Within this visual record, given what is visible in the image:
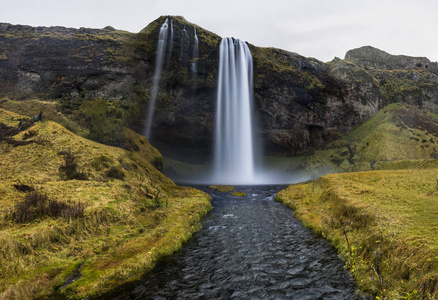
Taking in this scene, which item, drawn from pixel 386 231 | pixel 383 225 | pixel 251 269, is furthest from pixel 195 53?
pixel 386 231

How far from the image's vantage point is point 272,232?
60.9 feet

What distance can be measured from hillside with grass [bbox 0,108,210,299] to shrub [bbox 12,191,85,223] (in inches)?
1.8

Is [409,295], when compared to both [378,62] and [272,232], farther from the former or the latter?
[378,62]

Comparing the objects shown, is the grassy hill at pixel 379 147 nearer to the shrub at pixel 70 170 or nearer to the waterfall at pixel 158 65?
the waterfall at pixel 158 65

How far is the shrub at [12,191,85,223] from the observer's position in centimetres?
1286

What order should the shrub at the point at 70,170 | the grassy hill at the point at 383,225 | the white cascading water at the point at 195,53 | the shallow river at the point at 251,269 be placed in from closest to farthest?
1. the grassy hill at the point at 383,225
2. the shallow river at the point at 251,269
3. the shrub at the point at 70,170
4. the white cascading water at the point at 195,53

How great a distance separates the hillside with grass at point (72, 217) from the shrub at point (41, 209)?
0.04 meters

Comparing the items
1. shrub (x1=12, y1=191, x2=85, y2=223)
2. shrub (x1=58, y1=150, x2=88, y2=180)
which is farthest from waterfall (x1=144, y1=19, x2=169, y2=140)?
shrub (x1=12, y1=191, x2=85, y2=223)

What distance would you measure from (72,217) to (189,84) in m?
51.1

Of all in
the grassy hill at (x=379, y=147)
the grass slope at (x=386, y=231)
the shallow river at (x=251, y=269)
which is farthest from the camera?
the grassy hill at (x=379, y=147)

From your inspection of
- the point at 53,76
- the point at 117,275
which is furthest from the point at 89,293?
the point at 53,76

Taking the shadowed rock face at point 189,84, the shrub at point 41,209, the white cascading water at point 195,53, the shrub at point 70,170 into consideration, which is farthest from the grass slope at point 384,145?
the shrub at point 41,209

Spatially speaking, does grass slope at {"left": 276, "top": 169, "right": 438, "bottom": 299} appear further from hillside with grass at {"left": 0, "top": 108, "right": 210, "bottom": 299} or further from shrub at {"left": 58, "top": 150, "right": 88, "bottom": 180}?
shrub at {"left": 58, "top": 150, "right": 88, "bottom": 180}

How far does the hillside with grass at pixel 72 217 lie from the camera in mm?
10180
